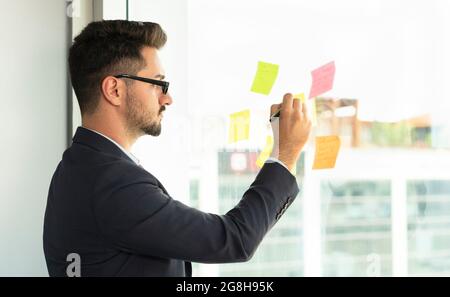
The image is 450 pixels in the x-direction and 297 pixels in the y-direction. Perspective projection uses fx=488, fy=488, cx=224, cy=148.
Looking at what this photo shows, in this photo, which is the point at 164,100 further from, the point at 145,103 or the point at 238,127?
the point at 238,127

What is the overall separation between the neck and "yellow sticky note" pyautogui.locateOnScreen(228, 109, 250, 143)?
0.51m

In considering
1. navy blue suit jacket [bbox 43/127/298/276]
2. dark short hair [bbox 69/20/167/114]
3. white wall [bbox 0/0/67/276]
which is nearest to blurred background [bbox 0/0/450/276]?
white wall [bbox 0/0/67/276]

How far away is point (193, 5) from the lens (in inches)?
60.9

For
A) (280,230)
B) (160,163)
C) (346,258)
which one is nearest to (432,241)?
(346,258)

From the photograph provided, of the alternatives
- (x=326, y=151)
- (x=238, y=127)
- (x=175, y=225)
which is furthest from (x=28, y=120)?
(x=326, y=151)

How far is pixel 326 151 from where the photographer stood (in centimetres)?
133

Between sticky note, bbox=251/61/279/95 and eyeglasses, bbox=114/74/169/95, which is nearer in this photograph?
eyeglasses, bbox=114/74/169/95

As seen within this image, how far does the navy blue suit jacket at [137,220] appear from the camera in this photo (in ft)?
2.86

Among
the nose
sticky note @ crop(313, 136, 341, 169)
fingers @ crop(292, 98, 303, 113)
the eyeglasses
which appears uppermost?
the eyeglasses

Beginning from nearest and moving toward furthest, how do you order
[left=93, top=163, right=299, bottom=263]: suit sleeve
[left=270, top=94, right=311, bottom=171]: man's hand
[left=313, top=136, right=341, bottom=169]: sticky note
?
[left=93, top=163, right=299, bottom=263]: suit sleeve < [left=270, top=94, right=311, bottom=171]: man's hand < [left=313, top=136, right=341, bottom=169]: sticky note

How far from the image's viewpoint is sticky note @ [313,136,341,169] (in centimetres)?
133

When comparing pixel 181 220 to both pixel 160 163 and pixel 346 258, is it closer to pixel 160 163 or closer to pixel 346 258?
pixel 160 163

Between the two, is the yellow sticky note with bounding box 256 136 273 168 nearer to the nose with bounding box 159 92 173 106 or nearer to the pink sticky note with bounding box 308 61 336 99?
the pink sticky note with bounding box 308 61 336 99

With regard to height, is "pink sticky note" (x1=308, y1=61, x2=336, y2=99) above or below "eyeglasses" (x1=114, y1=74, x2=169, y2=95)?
above
